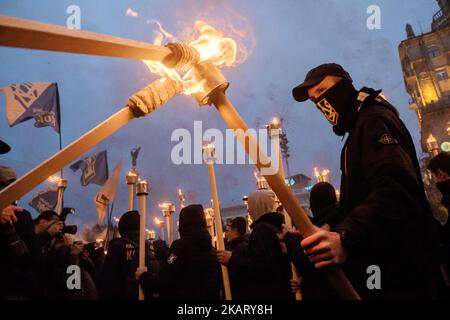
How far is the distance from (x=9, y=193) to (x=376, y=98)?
2595 mm

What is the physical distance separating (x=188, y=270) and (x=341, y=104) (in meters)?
2.99

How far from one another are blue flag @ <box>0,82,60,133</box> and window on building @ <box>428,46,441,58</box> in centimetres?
5738

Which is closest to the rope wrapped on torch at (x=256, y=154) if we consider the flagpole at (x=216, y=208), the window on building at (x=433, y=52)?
the flagpole at (x=216, y=208)

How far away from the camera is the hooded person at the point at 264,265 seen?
3.84m

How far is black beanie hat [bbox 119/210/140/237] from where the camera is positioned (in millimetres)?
5152

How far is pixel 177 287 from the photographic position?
392cm

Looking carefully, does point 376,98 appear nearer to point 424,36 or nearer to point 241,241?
point 241,241

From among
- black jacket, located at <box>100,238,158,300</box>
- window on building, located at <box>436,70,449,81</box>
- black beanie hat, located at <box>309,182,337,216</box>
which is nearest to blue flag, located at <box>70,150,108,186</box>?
black jacket, located at <box>100,238,158,300</box>

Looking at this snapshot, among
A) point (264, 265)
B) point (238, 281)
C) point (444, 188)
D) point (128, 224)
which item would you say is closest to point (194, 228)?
point (238, 281)

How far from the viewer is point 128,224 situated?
17.0 feet

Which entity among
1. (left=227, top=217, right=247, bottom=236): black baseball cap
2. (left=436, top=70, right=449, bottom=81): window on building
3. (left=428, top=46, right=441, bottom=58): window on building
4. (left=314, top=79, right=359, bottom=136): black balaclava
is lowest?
(left=227, top=217, right=247, bottom=236): black baseball cap

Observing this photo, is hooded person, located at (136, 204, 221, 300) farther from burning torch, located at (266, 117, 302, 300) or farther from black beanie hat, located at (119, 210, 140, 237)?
black beanie hat, located at (119, 210, 140, 237)
